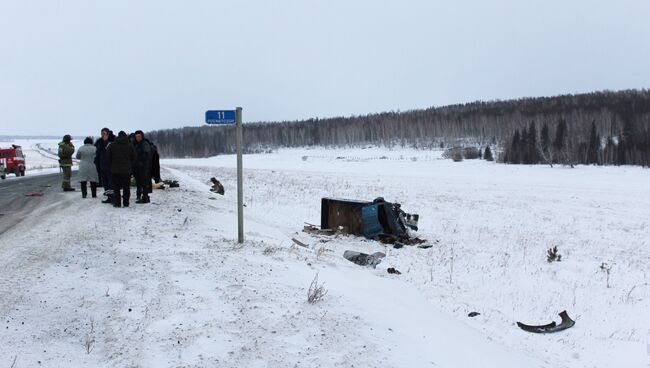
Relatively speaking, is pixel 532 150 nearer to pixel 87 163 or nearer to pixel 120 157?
pixel 87 163

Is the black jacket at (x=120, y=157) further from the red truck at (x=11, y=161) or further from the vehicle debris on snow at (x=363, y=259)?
the red truck at (x=11, y=161)

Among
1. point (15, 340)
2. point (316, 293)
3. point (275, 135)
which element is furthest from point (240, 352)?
point (275, 135)

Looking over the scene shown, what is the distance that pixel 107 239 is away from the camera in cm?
785

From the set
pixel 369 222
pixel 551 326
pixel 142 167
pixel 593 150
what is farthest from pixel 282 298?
pixel 593 150

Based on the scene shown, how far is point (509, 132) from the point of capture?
9481 centimetres

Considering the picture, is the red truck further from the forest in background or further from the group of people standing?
the forest in background

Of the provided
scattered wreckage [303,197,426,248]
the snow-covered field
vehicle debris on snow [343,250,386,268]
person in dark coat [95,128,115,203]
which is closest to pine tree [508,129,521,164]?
the snow-covered field

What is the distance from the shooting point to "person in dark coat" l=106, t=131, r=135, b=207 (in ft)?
36.9

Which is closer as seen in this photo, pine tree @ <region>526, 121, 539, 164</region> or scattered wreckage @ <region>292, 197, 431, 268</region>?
scattered wreckage @ <region>292, 197, 431, 268</region>

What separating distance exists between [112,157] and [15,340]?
7.64m

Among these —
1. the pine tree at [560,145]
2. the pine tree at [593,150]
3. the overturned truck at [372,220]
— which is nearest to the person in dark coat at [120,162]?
the overturned truck at [372,220]

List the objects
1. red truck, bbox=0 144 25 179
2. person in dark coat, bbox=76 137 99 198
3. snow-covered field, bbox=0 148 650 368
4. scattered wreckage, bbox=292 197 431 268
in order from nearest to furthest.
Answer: snow-covered field, bbox=0 148 650 368 < scattered wreckage, bbox=292 197 431 268 < person in dark coat, bbox=76 137 99 198 < red truck, bbox=0 144 25 179

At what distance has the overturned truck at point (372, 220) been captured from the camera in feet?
40.4

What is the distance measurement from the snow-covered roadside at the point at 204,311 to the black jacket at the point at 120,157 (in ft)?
10.6
